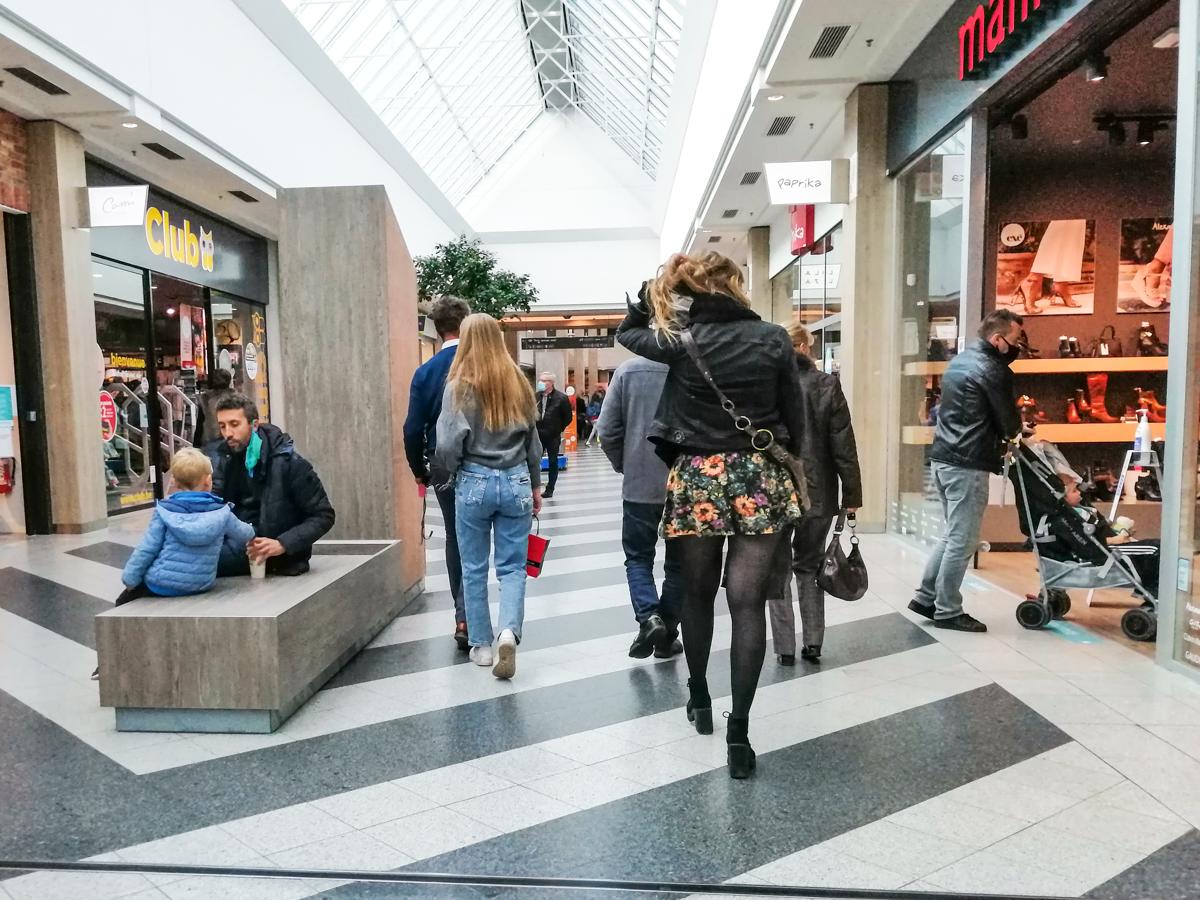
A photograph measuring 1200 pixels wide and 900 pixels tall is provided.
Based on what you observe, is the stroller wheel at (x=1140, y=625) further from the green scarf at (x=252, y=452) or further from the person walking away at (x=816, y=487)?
the green scarf at (x=252, y=452)

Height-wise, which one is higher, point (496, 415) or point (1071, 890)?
point (496, 415)

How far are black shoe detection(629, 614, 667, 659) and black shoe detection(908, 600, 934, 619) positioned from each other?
1525 millimetres

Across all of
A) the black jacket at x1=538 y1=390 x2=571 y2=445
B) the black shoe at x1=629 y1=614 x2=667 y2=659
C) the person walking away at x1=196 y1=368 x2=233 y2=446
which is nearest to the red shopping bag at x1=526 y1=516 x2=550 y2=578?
the black shoe at x1=629 y1=614 x2=667 y2=659

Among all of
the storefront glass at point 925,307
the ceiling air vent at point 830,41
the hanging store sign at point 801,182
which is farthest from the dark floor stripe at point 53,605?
the ceiling air vent at point 830,41

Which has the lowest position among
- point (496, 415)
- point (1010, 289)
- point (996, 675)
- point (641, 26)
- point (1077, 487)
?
point (996, 675)

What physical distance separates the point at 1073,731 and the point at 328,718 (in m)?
2.67

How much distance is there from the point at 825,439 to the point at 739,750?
5.07 ft

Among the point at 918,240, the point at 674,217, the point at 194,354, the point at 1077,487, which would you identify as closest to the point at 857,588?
the point at 1077,487

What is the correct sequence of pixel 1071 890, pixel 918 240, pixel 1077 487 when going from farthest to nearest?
pixel 918 240 < pixel 1077 487 < pixel 1071 890

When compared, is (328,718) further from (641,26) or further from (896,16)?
(641,26)

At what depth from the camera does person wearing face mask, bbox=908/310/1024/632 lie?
13.9ft

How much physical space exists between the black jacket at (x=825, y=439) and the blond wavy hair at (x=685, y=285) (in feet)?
3.31

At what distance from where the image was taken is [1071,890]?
1.99m

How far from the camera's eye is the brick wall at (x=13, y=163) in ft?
25.3
